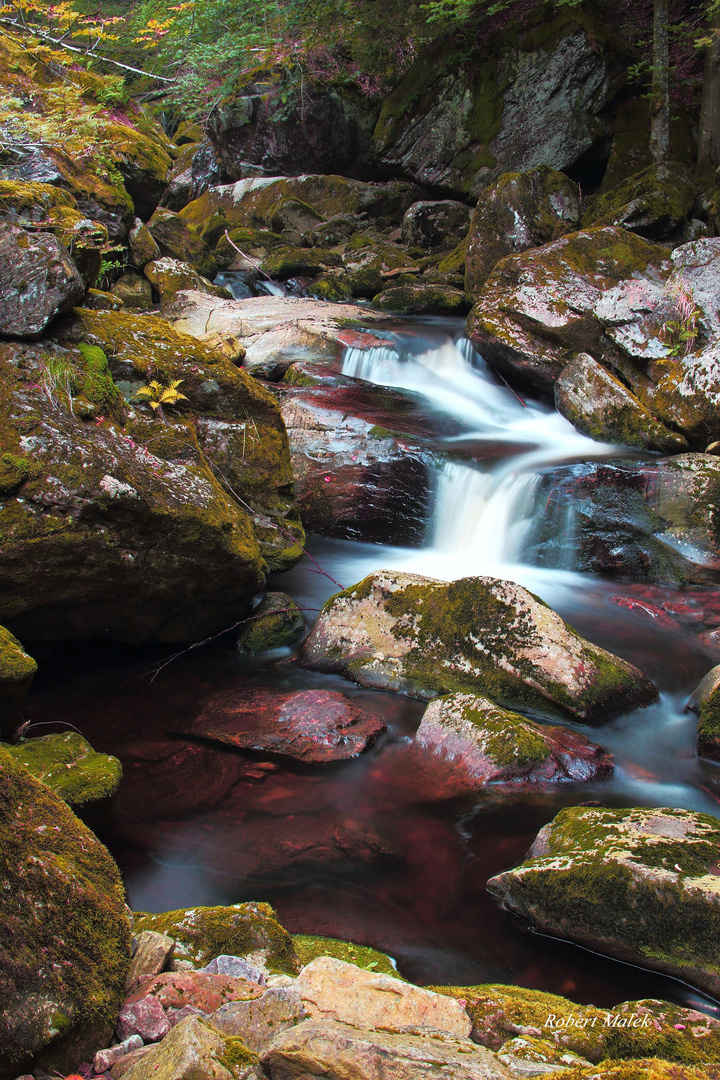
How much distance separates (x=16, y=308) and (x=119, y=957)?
4458mm

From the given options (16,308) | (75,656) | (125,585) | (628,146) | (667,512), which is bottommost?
(75,656)

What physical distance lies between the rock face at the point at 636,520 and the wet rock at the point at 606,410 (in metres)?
0.93

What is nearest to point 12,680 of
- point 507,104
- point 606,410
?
point 606,410

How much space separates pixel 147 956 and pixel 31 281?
4598 mm

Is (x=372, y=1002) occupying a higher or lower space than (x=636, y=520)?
lower

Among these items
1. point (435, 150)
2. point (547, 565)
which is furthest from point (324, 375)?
point (435, 150)

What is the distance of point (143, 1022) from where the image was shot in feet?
6.04

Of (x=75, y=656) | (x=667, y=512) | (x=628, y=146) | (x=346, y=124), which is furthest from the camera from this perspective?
(x=346, y=124)

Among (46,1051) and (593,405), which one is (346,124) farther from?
(46,1051)

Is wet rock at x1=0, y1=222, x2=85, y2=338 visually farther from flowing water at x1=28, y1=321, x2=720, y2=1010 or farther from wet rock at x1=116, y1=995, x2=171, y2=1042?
wet rock at x1=116, y1=995, x2=171, y2=1042

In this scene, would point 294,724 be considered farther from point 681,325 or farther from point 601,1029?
point 681,325

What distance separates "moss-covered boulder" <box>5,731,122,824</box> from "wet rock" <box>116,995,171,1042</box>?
154 centimetres

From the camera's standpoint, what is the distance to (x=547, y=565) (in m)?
7.86

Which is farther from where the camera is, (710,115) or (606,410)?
(710,115)
